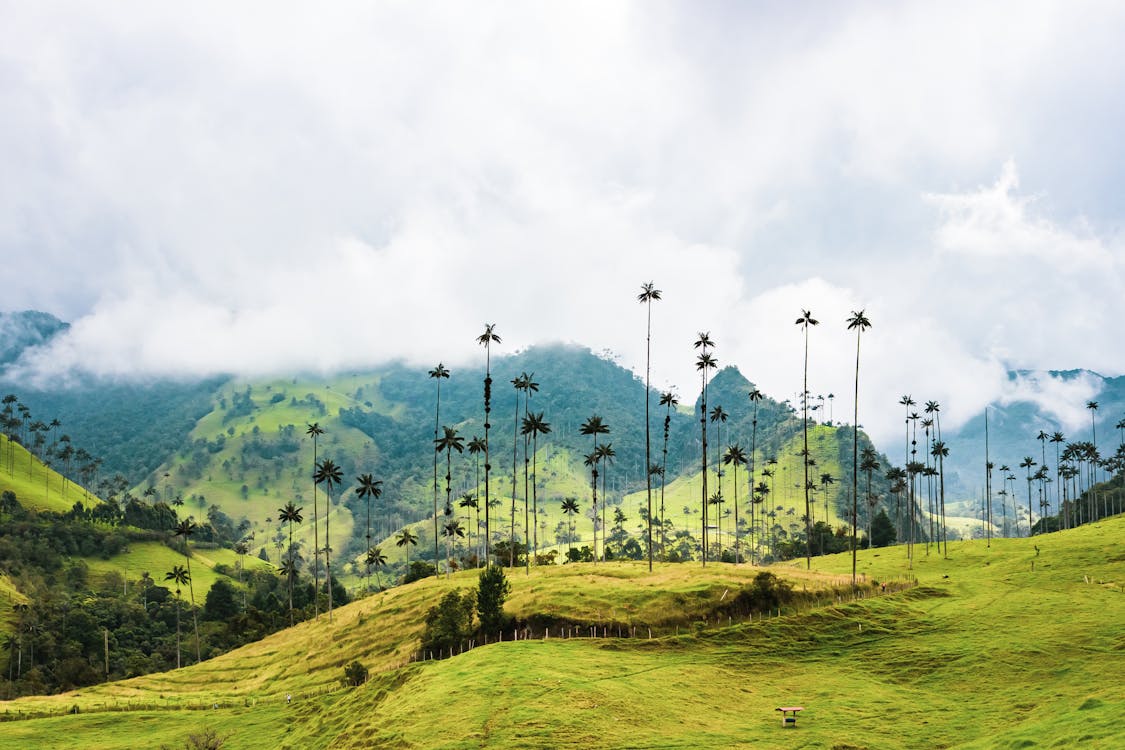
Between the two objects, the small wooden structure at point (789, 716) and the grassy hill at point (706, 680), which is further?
the small wooden structure at point (789, 716)

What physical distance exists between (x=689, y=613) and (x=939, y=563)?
79.7 metres

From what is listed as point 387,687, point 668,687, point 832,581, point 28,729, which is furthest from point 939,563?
point 28,729

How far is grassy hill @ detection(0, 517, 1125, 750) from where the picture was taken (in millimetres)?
50812

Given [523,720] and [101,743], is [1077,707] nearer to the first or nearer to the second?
[523,720]

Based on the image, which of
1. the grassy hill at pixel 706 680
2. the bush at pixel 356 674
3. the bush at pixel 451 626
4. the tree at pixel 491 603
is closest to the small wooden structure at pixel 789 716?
the grassy hill at pixel 706 680

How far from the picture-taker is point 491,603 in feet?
285

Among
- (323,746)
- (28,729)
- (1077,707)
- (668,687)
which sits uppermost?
(1077,707)

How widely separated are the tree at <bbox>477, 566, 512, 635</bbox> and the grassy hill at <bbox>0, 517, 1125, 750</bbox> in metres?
4.87

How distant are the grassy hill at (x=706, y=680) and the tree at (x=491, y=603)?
16.0 ft

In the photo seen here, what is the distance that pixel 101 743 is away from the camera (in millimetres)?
79562

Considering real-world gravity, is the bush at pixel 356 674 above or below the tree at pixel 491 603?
below

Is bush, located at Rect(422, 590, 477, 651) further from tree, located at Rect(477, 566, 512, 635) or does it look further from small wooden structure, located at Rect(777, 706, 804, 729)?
small wooden structure, located at Rect(777, 706, 804, 729)

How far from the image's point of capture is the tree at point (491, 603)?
86188 millimetres

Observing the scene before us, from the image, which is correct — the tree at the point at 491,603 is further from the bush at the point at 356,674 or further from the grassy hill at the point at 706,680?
the bush at the point at 356,674
